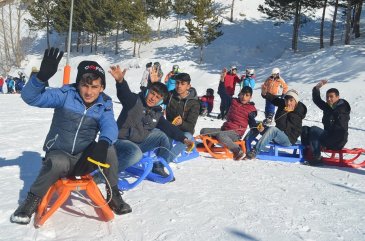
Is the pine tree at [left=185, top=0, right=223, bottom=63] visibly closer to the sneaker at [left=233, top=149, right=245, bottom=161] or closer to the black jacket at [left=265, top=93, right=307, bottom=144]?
the black jacket at [left=265, top=93, right=307, bottom=144]

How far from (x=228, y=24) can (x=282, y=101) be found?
1427 inches

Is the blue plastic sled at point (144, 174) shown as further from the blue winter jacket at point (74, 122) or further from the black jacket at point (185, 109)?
the black jacket at point (185, 109)

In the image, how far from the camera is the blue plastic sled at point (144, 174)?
15.7 feet

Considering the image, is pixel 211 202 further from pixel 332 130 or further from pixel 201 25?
pixel 201 25

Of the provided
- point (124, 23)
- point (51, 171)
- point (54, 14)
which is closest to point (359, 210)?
point (51, 171)

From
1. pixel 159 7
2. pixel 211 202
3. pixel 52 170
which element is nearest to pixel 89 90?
pixel 52 170

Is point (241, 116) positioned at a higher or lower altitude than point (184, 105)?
lower

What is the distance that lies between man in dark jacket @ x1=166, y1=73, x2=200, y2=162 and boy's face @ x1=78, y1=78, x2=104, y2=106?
289cm

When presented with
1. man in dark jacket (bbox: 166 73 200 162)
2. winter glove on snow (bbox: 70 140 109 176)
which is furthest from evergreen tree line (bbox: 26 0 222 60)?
winter glove on snow (bbox: 70 140 109 176)

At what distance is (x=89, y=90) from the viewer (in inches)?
148

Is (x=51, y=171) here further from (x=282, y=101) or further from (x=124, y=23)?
(x=124, y=23)

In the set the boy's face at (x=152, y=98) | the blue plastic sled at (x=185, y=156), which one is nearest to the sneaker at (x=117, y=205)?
the boy's face at (x=152, y=98)

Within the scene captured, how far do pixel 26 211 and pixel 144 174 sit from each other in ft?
5.28

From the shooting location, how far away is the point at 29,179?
4.88 m
